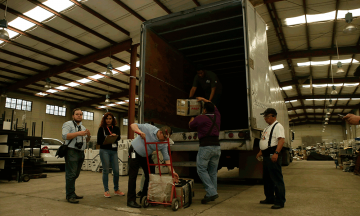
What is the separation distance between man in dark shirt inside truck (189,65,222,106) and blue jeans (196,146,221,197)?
235 cm

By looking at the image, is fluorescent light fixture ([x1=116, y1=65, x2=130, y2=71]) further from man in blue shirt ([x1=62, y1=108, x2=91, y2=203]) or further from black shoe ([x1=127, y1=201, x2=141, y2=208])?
black shoe ([x1=127, y1=201, x2=141, y2=208])

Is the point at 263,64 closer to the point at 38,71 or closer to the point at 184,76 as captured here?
the point at 184,76

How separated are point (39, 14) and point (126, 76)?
9.09m

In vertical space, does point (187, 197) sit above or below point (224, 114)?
below

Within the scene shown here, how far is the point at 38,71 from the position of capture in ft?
60.8

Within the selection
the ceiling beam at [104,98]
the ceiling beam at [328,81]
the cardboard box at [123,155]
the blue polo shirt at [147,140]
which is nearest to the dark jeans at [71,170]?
the blue polo shirt at [147,140]

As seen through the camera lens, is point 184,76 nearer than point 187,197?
No

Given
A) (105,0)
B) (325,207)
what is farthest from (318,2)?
(325,207)

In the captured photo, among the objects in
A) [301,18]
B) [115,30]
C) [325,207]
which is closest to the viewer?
[325,207]

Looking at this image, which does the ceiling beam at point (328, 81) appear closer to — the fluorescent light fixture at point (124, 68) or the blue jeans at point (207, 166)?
the fluorescent light fixture at point (124, 68)

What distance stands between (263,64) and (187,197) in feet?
11.4

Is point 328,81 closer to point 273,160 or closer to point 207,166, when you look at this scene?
point 273,160

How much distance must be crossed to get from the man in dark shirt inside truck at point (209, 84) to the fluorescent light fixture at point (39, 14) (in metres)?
8.21

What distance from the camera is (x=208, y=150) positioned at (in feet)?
13.6
